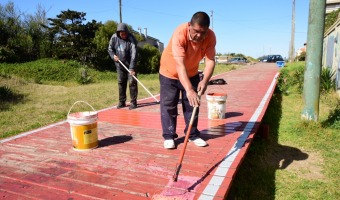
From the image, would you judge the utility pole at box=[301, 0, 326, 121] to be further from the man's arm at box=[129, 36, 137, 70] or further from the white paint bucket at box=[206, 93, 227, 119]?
the man's arm at box=[129, 36, 137, 70]

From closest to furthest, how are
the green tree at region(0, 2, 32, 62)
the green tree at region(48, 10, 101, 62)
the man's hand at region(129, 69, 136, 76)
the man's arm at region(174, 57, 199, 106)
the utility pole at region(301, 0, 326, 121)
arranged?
the man's arm at region(174, 57, 199, 106) → the utility pole at region(301, 0, 326, 121) → the man's hand at region(129, 69, 136, 76) → the green tree at region(0, 2, 32, 62) → the green tree at region(48, 10, 101, 62)

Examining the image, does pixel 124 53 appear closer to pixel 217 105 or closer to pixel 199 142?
pixel 217 105

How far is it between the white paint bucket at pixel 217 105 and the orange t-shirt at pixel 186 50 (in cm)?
151

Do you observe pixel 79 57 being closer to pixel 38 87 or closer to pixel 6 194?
pixel 38 87

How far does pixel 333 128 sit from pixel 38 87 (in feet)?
38.8

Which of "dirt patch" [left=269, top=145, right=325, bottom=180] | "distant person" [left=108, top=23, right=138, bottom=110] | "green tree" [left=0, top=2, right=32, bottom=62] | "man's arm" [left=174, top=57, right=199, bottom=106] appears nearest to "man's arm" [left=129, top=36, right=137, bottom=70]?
"distant person" [left=108, top=23, right=138, bottom=110]

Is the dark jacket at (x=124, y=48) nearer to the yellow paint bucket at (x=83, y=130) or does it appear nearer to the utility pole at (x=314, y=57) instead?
the yellow paint bucket at (x=83, y=130)

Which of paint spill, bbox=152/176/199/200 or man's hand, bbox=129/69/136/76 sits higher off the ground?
man's hand, bbox=129/69/136/76

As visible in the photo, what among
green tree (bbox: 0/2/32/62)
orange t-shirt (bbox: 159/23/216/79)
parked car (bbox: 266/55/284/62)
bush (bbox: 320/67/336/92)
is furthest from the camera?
parked car (bbox: 266/55/284/62)

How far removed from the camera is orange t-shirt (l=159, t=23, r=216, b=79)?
10.1ft

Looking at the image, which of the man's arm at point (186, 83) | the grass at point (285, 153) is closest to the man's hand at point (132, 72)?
the grass at point (285, 153)

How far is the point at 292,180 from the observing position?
3613 mm

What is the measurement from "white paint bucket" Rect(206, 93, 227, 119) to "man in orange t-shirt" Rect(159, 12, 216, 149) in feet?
4.38

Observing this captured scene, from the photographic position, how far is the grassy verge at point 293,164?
337cm
